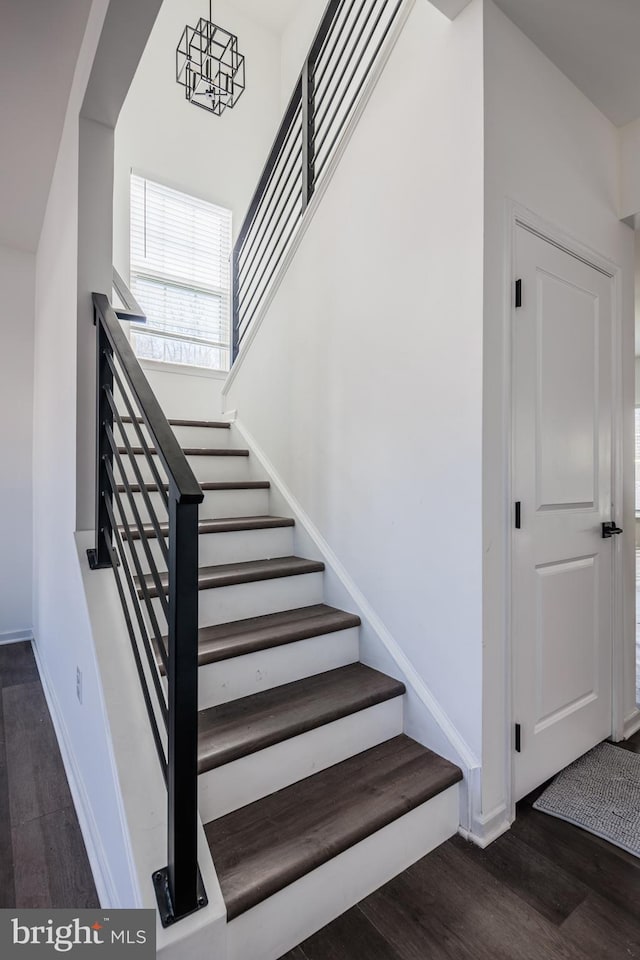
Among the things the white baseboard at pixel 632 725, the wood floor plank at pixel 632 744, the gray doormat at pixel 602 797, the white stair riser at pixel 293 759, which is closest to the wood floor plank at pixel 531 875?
the gray doormat at pixel 602 797

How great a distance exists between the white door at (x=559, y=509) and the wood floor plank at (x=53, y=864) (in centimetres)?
143

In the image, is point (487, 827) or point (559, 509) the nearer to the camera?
point (487, 827)

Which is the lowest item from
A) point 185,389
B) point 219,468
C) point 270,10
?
point 219,468

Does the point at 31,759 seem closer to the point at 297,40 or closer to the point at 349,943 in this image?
the point at 349,943

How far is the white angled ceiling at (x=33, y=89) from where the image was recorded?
186 centimetres

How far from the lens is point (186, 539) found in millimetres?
1071

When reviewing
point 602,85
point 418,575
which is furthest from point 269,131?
point 418,575

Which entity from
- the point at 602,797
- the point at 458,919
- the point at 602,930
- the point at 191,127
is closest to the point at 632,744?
the point at 602,797

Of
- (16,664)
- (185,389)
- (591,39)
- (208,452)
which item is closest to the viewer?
(591,39)

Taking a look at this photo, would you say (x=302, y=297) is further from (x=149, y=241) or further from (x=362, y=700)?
(x=149, y=241)

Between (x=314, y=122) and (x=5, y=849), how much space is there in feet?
11.1

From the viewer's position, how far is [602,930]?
4.34 ft

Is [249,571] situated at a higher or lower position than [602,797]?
higher

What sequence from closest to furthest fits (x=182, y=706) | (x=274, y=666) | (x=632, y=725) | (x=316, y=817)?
(x=182, y=706)
(x=316, y=817)
(x=274, y=666)
(x=632, y=725)
